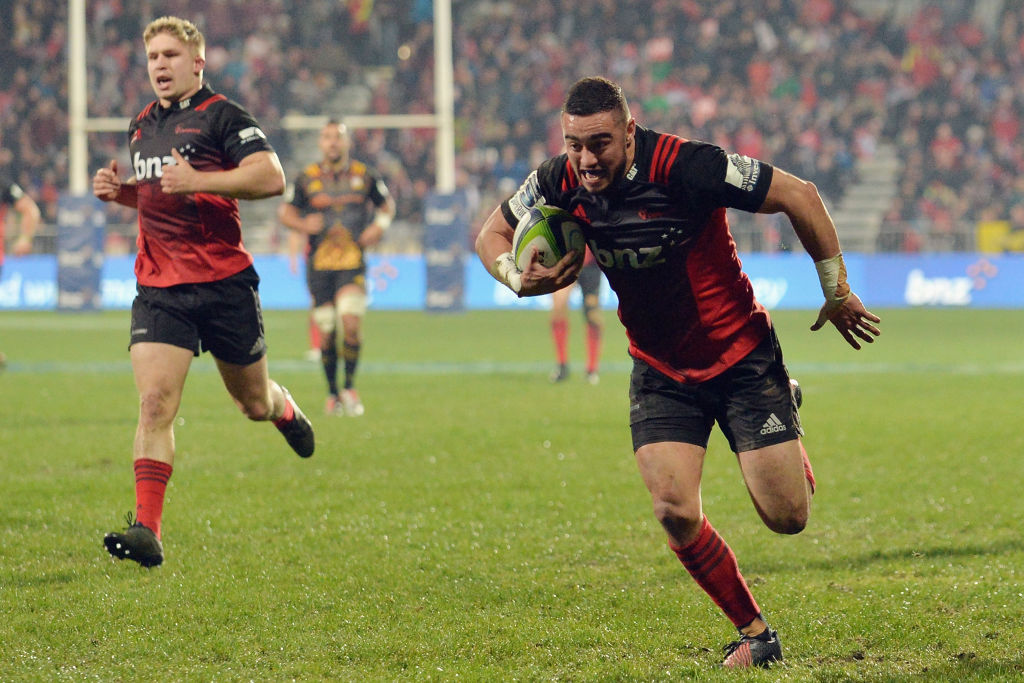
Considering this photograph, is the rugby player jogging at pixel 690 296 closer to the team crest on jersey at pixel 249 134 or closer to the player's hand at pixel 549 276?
the player's hand at pixel 549 276

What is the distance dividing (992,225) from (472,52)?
13.0 metres

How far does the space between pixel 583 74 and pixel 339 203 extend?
19.2 metres

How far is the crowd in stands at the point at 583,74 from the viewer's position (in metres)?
28.4

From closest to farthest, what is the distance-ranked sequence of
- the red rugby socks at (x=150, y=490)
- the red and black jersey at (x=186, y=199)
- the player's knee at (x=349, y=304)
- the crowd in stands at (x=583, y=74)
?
the red rugby socks at (x=150, y=490) < the red and black jersey at (x=186, y=199) < the player's knee at (x=349, y=304) < the crowd in stands at (x=583, y=74)

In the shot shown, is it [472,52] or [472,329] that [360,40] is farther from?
[472,329]

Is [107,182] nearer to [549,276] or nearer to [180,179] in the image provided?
[180,179]

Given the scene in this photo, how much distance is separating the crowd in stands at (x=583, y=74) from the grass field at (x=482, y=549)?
57.3 ft

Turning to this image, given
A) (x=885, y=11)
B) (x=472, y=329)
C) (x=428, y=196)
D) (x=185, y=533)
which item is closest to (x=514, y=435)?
(x=185, y=533)

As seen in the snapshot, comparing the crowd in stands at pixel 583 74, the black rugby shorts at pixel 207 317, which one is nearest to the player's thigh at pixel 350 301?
the black rugby shorts at pixel 207 317

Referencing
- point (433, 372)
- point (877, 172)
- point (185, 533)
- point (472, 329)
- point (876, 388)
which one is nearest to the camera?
point (185, 533)

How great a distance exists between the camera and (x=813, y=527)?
6469 mm

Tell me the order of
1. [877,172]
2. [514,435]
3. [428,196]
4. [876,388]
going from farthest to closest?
[877,172]
[428,196]
[876,388]
[514,435]

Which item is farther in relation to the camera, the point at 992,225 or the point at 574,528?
the point at 992,225

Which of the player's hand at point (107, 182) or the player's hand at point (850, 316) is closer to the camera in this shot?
the player's hand at point (850, 316)
